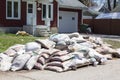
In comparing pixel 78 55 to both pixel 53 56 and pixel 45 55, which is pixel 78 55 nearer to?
pixel 53 56

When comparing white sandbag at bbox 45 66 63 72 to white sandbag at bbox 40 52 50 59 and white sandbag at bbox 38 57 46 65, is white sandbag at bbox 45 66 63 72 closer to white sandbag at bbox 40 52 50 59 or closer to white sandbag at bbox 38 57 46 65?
white sandbag at bbox 38 57 46 65

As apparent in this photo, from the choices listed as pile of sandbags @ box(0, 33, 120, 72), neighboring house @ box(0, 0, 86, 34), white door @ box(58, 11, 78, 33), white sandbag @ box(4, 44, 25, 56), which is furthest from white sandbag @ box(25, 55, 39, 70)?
white door @ box(58, 11, 78, 33)

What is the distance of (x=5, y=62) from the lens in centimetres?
1197

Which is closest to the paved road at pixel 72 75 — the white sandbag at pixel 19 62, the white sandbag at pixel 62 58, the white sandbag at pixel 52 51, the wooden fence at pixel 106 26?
the white sandbag at pixel 19 62

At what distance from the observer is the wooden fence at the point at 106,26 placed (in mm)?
38672

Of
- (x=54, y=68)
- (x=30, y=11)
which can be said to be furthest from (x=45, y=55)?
(x=30, y=11)

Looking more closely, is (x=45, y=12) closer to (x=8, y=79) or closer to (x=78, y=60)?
(x=78, y=60)

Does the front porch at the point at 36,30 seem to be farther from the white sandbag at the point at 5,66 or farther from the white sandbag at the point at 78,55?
the white sandbag at the point at 5,66

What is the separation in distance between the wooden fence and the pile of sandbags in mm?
24605

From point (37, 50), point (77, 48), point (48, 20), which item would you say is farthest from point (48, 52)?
point (48, 20)

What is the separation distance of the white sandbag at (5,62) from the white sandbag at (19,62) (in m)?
0.18

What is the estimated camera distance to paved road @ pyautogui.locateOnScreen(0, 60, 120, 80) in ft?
34.5

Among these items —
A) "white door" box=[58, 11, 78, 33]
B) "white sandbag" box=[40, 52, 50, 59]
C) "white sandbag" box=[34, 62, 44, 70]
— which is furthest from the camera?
"white door" box=[58, 11, 78, 33]

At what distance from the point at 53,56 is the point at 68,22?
2586 centimetres
